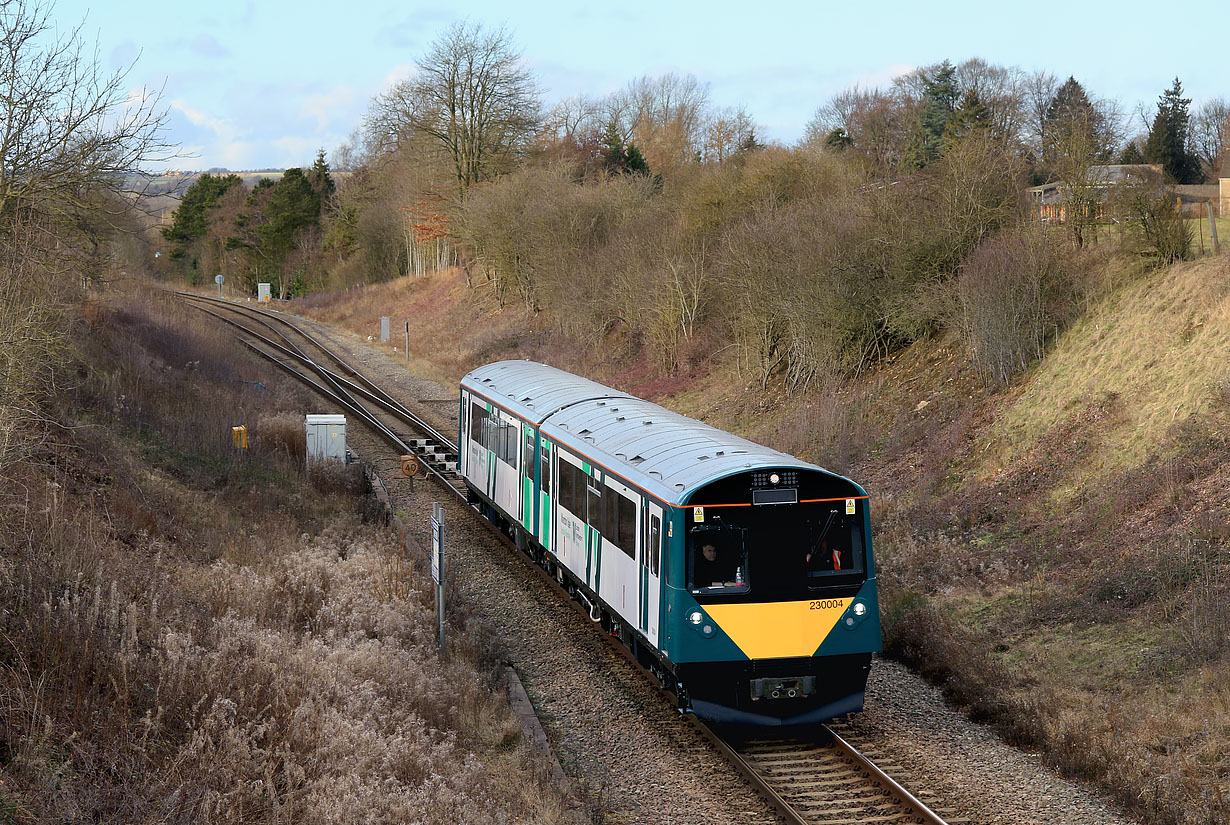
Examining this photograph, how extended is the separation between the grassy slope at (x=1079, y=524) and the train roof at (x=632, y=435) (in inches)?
128

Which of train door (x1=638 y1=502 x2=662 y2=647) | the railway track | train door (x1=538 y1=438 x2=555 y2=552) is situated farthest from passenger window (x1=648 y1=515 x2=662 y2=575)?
train door (x1=538 y1=438 x2=555 y2=552)

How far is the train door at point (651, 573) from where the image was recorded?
10.6 metres

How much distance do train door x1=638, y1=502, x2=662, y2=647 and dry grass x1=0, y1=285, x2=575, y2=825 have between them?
1.66 metres

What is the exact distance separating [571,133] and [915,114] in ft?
68.4

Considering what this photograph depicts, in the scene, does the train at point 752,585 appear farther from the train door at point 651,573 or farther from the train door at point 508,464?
the train door at point 508,464

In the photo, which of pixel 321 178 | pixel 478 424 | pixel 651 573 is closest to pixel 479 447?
pixel 478 424

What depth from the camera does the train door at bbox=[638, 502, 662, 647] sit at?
Result: 419 inches

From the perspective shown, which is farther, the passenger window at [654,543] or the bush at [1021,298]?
the bush at [1021,298]

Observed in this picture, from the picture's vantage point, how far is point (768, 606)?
1033cm

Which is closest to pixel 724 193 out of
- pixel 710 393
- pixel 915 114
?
pixel 710 393

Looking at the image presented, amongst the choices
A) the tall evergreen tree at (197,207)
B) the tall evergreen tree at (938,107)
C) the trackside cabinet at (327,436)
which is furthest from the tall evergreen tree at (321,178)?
the trackside cabinet at (327,436)

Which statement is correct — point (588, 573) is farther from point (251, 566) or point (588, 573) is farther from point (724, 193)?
point (724, 193)

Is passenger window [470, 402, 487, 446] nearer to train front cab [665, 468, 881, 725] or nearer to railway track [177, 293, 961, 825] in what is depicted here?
railway track [177, 293, 961, 825]

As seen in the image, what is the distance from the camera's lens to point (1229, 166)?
121 feet
